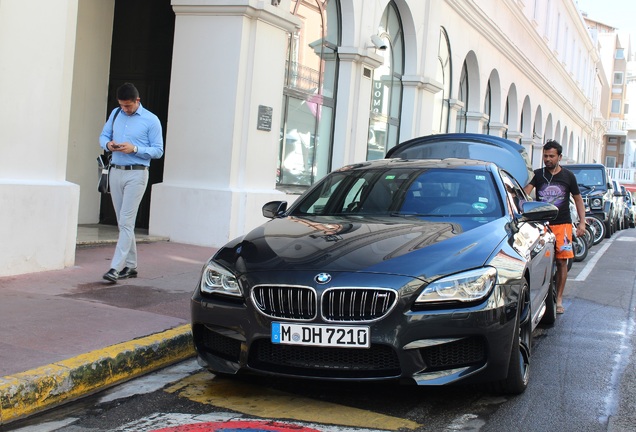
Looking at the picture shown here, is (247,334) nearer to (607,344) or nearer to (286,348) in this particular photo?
(286,348)

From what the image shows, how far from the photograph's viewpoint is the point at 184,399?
4.74 meters

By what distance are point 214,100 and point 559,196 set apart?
4.99 meters

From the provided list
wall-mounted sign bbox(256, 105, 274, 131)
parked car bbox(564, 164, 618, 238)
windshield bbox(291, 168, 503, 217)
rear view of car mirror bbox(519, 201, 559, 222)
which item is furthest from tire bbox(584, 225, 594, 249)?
windshield bbox(291, 168, 503, 217)

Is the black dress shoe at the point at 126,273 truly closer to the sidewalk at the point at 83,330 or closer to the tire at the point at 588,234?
the sidewalk at the point at 83,330

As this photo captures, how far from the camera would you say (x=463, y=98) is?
2448 centimetres

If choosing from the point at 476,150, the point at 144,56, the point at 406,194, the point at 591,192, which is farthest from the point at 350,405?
the point at 591,192

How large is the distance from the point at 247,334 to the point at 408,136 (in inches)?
563

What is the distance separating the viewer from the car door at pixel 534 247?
18.3 feet

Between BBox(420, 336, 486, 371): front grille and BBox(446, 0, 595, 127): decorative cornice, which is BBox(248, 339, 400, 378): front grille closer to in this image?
BBox(420, 336, 486, 371): front grille

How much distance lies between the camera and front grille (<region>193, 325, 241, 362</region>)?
4.63 metres

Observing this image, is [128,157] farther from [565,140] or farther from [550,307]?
[565,140]

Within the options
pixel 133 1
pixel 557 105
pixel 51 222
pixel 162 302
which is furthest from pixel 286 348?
pixel 557 105

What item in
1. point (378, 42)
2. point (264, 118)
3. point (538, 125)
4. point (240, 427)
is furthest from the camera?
point (538, 125)

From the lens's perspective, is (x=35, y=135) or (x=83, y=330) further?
(x=35, y=135)
